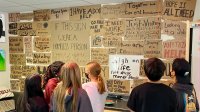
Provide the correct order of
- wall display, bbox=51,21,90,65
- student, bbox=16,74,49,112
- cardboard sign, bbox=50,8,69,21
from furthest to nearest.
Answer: cardboard sign, bbox=50,8,69,21, wall display, bbox=51,21,90,65, student, bbox=16,74,49,112

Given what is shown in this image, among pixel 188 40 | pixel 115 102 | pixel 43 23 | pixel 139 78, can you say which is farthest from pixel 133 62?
pixel 43 23

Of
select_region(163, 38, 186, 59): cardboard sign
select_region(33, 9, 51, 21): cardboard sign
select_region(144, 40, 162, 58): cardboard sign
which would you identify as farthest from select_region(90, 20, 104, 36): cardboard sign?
select_region(163, 38, 186, 59): cardboard sign

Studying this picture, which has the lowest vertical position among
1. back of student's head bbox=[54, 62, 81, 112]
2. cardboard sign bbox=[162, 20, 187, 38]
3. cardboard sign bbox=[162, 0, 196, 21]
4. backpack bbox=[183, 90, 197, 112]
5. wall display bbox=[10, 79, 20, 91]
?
wall display bbox=[10, 79, 20, 91]

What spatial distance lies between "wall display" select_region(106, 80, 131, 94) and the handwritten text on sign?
6 cm

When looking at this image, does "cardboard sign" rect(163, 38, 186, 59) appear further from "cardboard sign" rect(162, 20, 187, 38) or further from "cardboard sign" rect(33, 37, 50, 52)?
"cardboard sign" rect(33, 37, 50, 52)

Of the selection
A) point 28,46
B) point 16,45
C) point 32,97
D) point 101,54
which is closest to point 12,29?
point 16,45

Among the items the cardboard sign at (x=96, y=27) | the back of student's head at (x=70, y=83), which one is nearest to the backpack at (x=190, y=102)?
the back of student's head at (x=70, y=83)

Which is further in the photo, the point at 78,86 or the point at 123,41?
the point at 123,41

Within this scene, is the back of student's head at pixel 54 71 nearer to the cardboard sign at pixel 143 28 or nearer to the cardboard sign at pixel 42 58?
the cardboard sign at pixel 143 28

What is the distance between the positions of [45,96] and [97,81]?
1.71 ft

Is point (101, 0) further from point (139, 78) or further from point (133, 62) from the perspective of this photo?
point (139, 78)

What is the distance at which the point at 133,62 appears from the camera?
9.96 ft

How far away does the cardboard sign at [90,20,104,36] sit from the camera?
10.6 ft

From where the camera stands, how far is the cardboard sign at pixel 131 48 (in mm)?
2994
